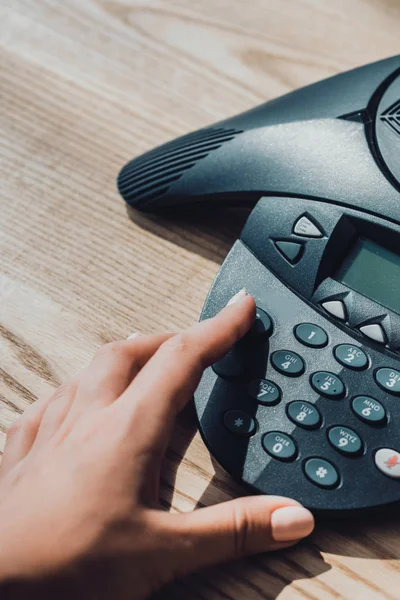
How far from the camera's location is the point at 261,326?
0.43 meters

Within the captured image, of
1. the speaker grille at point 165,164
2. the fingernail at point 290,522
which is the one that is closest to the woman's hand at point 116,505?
the fingernail at point 290,522

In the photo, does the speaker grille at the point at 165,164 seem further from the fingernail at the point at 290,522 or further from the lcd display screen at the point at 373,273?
the fingernail at the point at 290,522

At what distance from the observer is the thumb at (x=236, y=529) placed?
34 centimetres

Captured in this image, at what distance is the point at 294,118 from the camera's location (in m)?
0.51

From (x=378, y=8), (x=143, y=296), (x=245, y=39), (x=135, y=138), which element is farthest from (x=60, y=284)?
(x=378, y=8)

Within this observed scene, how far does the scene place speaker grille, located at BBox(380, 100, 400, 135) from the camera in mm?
477

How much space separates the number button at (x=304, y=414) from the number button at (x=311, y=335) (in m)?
0.04

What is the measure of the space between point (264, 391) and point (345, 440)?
0.18ft

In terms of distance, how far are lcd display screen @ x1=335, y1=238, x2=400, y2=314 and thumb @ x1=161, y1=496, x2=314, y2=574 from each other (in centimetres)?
15

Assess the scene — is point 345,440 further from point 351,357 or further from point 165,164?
point 165,164

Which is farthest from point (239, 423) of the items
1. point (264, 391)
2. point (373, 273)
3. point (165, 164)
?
point (165, 164)

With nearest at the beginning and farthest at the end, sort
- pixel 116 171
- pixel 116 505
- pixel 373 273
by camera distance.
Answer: pixel 116 505 < pixel 373 273 < pixel 116 171

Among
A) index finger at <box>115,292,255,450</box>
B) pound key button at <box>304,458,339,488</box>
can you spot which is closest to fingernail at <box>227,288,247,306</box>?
index finger at <box>115,292,255,450</box>

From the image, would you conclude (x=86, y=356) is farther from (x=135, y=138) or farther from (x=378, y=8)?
(x=378, y=8)
